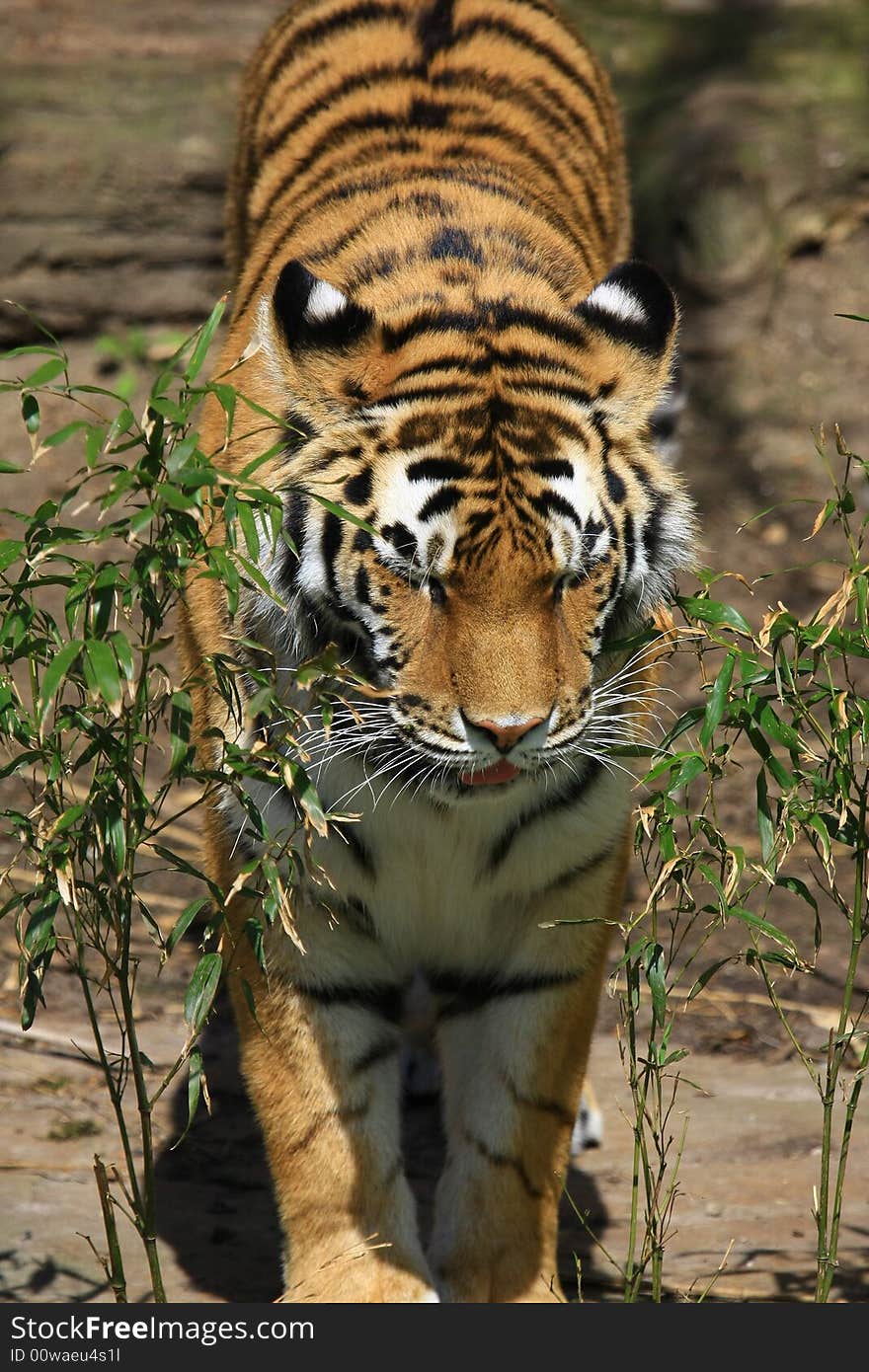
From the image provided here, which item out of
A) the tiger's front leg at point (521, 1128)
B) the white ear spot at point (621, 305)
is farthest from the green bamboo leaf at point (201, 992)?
the white ear spot at point (621, 305)

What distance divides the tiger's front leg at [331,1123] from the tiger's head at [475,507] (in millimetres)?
446

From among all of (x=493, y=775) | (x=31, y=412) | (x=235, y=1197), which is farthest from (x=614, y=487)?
(x=235, y=1197)

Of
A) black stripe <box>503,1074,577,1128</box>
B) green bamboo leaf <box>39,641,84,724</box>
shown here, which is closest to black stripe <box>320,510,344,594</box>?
green bamboo leaf <box>39,641,84,724</box>

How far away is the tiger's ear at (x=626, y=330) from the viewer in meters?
2.53

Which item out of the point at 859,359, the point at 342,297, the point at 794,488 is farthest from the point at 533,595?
the point at 859,359

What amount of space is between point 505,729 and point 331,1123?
2.74 ft

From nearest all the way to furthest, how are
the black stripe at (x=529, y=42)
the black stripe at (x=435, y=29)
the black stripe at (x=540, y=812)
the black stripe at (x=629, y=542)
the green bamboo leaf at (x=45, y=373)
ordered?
the green bamboo leaf at (x=45, y=373) → the black stripe at (x=629, y=542) → the black stripe at (x=540, y=812) → the black stripe at (x=435, y=29) → the black stripe at (x=529, y=42)

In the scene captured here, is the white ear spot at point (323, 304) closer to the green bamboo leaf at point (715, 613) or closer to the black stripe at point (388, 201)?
the black stripe at point (388, 201)

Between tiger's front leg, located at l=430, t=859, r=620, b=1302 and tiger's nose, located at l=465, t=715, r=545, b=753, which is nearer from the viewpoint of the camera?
tiger's nose, located at l=465, t=715, r=545, b=753

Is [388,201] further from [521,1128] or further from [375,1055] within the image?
[521,1128]

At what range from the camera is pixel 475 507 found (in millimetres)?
2275

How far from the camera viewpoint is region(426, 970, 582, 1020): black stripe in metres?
2.73

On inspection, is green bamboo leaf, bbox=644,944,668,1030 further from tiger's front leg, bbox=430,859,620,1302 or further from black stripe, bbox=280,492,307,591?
black stripe, bbox=280,492,307,591

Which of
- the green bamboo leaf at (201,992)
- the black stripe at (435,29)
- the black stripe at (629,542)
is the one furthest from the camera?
the black stripe at (435,29)
